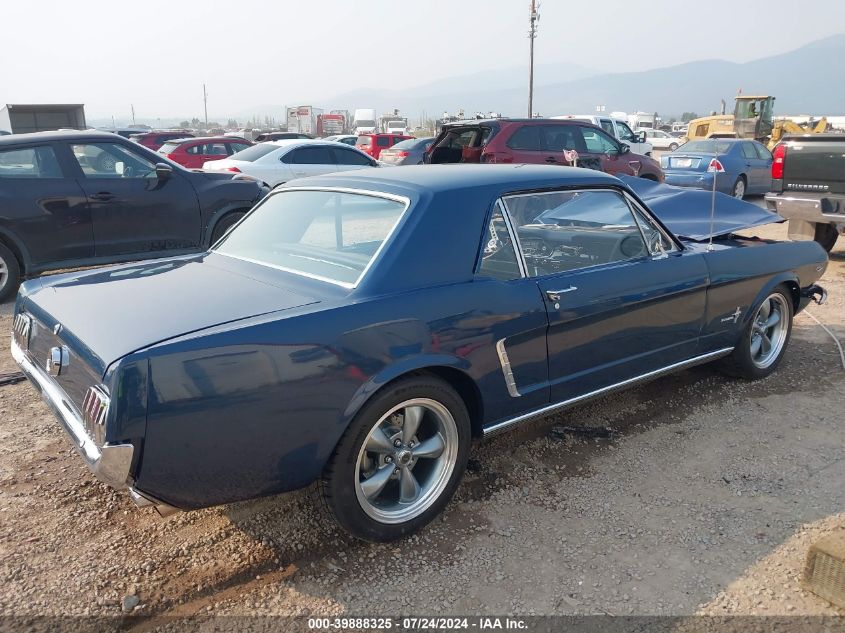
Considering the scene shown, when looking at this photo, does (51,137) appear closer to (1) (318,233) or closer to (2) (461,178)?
(1) (318,233)

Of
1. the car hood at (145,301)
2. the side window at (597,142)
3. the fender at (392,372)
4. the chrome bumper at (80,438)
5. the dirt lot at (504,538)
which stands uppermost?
the side window at (597,142)

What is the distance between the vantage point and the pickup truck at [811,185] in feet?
25.3

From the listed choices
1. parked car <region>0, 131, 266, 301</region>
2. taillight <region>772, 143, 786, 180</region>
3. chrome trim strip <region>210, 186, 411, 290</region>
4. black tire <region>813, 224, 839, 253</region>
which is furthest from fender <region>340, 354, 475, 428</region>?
black tire <region>813, 224, 839, 253</region>

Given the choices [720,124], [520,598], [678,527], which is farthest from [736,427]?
[720,124]

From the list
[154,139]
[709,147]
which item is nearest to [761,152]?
[709,147]

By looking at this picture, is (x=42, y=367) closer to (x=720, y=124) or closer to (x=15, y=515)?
(x=15, y=515)

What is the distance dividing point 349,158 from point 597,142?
4418 mm

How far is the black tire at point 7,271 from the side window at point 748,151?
13.2 m

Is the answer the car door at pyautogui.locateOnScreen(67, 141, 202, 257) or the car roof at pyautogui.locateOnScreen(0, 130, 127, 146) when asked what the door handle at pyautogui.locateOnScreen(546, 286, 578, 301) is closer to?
the car door at pyautogui.locateOnScreen(67, 141, 202, 257)

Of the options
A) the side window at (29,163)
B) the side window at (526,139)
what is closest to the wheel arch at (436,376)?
the side window at (29,163)

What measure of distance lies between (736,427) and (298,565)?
2.70m

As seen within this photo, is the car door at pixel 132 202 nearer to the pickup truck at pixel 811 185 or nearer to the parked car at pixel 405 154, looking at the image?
the pickup truck at pixel 811 185

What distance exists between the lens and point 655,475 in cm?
343

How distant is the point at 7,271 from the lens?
6477 mm
